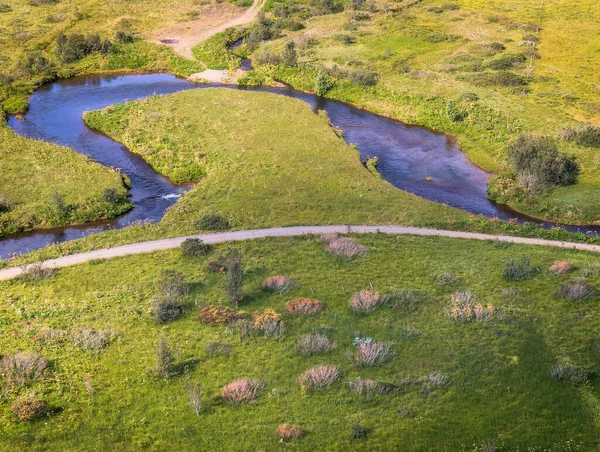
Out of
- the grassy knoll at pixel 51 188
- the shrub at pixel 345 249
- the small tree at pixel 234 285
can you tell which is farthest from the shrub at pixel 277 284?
the grassy knoll at pixel 51 188

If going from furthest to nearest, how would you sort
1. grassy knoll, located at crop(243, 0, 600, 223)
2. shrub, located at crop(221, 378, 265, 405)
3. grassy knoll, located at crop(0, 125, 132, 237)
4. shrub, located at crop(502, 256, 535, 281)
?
grassy knoll, located at crop(243, 0, 600, 223)
grassy knoll, located at crop(0, 125, 132, 237)
shrub, located at crop(502, 256, 535, 281)
shrub, located at crop(221, 378, 265, 405)

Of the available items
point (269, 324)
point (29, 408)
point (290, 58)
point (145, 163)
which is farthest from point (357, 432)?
point (290, 58)

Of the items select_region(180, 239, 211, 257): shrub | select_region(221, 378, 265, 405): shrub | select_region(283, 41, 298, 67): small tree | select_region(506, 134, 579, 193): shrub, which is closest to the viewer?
select_region(221, 378, 265, 405): shrub

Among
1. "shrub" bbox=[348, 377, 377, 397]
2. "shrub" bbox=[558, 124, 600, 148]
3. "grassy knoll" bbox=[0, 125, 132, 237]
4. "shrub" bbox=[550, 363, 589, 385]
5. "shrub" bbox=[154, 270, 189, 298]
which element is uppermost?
"shrub" bbox=[558, 124, 600, 148]

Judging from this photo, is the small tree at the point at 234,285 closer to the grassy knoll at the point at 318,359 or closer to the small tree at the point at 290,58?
the grassy knoll at the point at 318,359

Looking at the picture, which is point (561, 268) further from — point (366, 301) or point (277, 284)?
point (277, 284)

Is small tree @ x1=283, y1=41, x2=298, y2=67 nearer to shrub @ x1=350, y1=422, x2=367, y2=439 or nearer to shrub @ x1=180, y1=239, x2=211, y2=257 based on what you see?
shrub @ x1=180, y1=239, x2=211, y2=257

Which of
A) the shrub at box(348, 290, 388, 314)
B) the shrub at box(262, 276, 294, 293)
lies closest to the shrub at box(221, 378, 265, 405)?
the shrub at box(348, 290, 388, 314)
